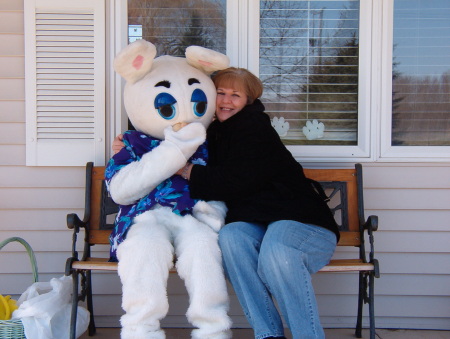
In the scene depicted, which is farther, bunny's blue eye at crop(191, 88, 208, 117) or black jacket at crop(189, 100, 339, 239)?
bunny's blue eye at crop(191, 88, 208, 117)

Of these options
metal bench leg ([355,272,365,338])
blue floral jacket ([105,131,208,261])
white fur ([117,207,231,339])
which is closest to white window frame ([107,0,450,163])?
blue floral jacket ([105,131,208,261])

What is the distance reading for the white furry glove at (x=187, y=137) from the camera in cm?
310

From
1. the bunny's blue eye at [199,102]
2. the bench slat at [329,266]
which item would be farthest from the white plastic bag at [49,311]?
the bunny's blue eye at [199,102]

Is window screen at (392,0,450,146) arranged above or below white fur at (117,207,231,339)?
above

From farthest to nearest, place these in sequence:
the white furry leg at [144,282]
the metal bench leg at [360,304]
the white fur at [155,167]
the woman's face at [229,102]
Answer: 1. the metal bench leg at [360,304]
2. the woman's face at [229,102]
3. the white fur at [155,167]
4. the white furry leg at [144,282]

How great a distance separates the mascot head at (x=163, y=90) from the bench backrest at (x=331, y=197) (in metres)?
0.52

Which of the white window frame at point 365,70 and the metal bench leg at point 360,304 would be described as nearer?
the metal bench leg at point 360,304

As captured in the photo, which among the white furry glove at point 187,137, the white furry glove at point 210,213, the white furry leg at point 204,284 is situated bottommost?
the white furry leg at point 204,284

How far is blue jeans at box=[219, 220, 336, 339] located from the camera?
2834 millimetres

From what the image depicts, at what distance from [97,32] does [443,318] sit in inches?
103

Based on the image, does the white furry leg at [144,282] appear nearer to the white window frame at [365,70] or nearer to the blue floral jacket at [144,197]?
the blue floral jacket at [144,197]

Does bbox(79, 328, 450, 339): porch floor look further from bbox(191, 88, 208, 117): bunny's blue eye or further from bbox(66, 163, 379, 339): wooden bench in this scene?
bbox(191, 88, 208, 117): bunny's blue eye

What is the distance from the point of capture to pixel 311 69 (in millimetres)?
3949

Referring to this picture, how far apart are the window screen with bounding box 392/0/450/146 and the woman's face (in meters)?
1.03
